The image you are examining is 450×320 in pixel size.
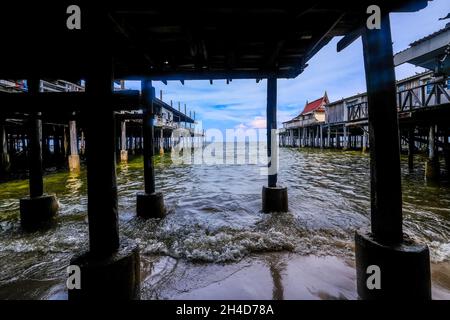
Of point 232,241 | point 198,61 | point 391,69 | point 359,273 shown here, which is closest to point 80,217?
point 232,241

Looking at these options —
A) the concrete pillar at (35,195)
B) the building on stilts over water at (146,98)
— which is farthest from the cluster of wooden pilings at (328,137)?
the concrete pillar at (35,195)

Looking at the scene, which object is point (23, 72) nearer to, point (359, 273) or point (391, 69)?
point (391, 69)

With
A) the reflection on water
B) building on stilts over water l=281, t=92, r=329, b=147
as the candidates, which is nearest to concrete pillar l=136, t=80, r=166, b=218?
the reflection on water

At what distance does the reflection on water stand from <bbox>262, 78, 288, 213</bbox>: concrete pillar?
37cm

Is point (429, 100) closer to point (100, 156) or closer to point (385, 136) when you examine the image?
point (385, 136)

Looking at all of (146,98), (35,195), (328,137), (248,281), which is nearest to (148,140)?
(146,98)

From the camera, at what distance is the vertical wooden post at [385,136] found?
2.35 metres

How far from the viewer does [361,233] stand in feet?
8.39

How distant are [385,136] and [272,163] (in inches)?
145

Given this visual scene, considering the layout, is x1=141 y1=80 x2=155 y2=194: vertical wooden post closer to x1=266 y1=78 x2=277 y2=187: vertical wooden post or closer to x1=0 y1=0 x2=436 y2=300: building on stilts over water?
x1=0 y1=0 x2=436 y2=300: building on stilts over water

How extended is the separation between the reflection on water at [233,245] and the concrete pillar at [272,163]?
0.37 metres

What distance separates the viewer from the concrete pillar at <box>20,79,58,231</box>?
515cm

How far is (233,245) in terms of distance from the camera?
13.8ft
